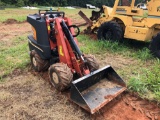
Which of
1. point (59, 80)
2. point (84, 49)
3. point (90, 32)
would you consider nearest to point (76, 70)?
point (59, 80)

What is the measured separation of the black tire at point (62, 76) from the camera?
12.1ft

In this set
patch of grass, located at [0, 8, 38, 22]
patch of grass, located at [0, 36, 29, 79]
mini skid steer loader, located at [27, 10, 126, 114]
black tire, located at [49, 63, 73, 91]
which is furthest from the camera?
patch of grass, located at [0, 8, 38, 22]

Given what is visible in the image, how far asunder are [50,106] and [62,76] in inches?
21.1

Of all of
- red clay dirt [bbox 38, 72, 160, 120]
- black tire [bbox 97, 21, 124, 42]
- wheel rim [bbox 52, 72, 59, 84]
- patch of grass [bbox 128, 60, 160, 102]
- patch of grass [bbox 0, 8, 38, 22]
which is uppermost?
black tire [bbox 97, 21, 124, 42]

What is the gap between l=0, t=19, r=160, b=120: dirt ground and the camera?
3402 mm

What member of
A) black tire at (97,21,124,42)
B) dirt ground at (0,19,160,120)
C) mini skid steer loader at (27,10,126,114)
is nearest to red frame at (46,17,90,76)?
mini skid steer loader at (27,10,126,114)

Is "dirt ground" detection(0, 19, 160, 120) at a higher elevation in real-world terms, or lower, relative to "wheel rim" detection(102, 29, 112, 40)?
lower

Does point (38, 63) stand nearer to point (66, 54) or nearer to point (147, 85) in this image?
point (66, 54)

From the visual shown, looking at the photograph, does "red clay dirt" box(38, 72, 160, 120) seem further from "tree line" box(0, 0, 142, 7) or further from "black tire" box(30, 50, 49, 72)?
"tree line" box(0, 0, 142, 7)

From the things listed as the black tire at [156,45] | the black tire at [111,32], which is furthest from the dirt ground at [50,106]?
the black tire at [111,32]

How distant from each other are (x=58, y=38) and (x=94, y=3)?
34.7m

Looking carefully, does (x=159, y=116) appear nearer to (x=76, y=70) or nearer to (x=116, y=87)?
(x=116, y=87)

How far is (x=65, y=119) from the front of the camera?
3326 mm

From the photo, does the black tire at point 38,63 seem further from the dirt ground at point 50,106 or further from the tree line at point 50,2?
the tree line at point 50,2
